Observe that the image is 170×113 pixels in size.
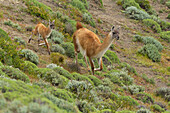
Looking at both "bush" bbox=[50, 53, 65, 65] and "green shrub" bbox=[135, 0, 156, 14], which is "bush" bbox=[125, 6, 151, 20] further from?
"bush" bbox=[50, 53, 65, 65]

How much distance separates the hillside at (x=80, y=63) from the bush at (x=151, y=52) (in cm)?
10

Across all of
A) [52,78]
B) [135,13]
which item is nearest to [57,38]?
[52,78]

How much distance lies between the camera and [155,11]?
30.2 meters

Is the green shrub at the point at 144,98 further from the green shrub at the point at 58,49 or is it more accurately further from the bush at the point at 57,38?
the bush at the point at 57,38

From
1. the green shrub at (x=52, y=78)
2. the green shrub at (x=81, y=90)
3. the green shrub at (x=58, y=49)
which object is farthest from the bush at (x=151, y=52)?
the green shrub at (x=52, y=78)

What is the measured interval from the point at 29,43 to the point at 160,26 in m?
18.6

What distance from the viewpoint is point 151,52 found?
1852 centimetres

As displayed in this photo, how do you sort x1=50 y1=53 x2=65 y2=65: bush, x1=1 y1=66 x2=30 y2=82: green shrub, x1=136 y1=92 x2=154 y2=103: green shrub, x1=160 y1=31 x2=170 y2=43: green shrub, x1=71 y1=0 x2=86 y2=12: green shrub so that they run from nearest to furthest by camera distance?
x1=1 y1=66 x2=30 y2=82: green shrub, x1=136 y1=92 x2=154 y2=103: green shrub, x1=50 y1=53 x2=65 y2=65: bush, x1=71 y1=0 x2=86 y2=12: green shrub, x1=160 y1=31 x2=170 y2=43: green shrub

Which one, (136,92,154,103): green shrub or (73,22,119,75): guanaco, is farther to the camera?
(136,92,154,103): green shrub

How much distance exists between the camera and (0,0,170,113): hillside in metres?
4.68

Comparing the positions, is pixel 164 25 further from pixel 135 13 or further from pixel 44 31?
pixel 44 31

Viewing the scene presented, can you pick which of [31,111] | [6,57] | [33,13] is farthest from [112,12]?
[31,111]

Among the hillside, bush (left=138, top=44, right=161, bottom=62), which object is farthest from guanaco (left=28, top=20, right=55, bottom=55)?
bush (left=138, top=44, right=161, bottom=62)

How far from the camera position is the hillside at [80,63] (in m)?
4.68
